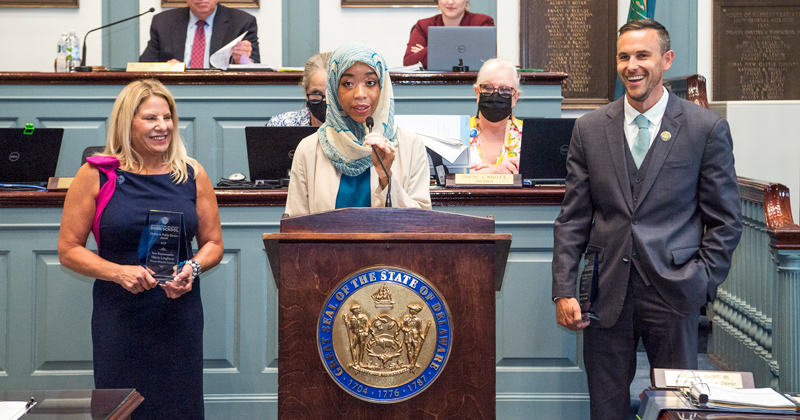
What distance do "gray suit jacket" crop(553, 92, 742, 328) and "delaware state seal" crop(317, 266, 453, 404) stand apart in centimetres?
93

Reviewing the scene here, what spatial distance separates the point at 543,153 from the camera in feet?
11.1

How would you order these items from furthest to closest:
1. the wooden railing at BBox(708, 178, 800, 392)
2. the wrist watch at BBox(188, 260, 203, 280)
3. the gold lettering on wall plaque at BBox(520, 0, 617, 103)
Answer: the gold lettering on wall plaque at BBox(520, 0, 617, 103) → the wooden railing at BBox(708, 178, 800, 392) → the wrist watch at BBox(188, 260, 203, 280)

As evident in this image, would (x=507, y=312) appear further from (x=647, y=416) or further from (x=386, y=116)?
(x=647, y=416)

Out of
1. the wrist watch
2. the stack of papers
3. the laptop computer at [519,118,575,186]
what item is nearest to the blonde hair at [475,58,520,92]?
the laptop computer at [519,118,575,186]

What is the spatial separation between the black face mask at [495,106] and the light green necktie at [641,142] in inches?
56.0

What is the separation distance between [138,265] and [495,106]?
2.09 m

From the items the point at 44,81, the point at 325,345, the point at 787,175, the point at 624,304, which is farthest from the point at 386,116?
the point at 787,175

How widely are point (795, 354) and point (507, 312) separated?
1.16m

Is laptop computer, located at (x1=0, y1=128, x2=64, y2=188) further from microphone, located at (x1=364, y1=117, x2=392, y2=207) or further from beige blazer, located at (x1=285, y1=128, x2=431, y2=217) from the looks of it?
microphone, located at (x1=364, y1=117, x2=392, y2=207)

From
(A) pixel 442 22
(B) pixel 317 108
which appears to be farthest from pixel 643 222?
(A) pixel 442 22

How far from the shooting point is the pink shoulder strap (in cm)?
227

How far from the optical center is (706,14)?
21.6 feet

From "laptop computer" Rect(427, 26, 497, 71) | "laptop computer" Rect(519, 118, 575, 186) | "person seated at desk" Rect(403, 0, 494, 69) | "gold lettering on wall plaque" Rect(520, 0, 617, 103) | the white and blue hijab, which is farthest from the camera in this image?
"gold lettering on wall plaque" Rect(520, 0, 617, 103)

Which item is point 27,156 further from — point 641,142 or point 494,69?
point 641,142
